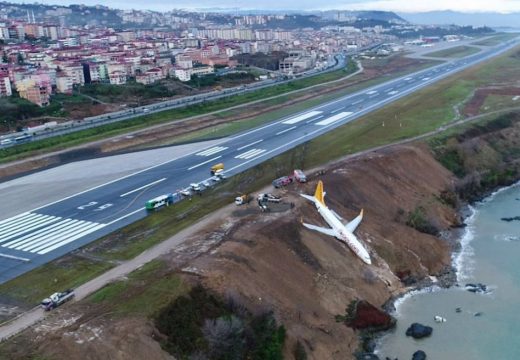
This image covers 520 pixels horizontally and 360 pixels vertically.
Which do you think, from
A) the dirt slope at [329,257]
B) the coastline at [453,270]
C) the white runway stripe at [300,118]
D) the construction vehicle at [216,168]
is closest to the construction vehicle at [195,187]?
the construction vehicle at [216,168]

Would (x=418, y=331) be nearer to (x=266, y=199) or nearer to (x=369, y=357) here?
(x=369, y=357)

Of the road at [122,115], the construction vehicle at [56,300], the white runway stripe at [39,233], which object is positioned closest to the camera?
the construction vehicle at [56,300]

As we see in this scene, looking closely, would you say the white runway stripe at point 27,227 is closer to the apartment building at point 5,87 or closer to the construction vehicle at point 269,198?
the construction vehicle at point 269,198

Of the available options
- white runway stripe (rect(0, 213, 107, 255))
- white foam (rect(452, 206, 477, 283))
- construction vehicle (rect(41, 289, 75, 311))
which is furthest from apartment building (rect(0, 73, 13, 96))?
white foam (rect(452, 206, 477, 283))

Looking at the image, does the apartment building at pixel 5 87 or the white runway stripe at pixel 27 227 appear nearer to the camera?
the white runway stripe at pixel 27 227

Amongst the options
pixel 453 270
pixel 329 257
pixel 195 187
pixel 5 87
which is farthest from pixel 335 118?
pixel 5 87

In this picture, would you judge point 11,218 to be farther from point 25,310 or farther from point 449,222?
point 449,222

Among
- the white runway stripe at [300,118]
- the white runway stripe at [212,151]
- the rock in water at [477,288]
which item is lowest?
the rock in water at [477,288]

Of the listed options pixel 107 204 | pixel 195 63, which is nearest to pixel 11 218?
pixel 107 204
